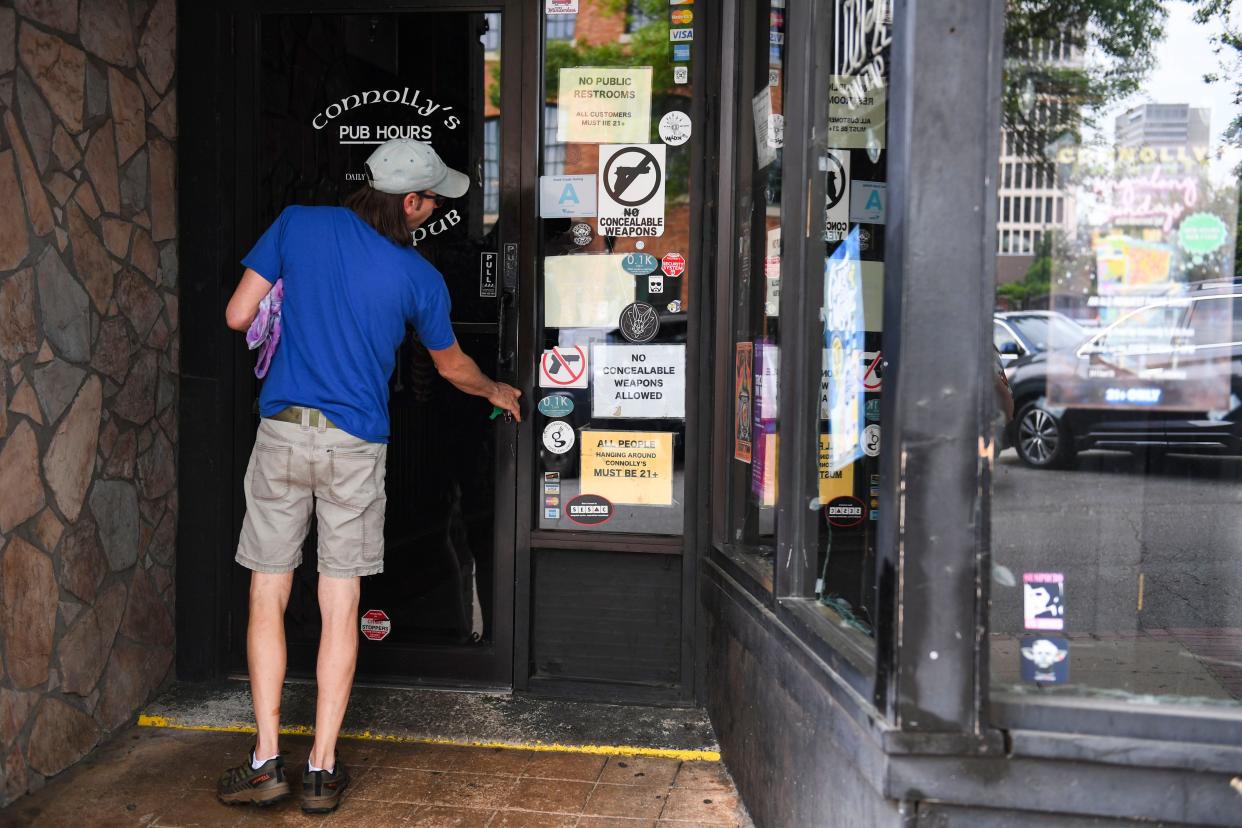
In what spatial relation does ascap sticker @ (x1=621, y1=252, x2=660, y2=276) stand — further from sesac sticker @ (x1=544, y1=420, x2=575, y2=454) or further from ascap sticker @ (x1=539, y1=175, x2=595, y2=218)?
sesac sticker @ (x1=544, y1=420, x2=575, y2=454)

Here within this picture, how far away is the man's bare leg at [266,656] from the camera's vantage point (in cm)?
337

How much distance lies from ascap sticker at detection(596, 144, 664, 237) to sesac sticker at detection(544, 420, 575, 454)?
29.1 inches

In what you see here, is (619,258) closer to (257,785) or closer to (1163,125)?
(1163,125)

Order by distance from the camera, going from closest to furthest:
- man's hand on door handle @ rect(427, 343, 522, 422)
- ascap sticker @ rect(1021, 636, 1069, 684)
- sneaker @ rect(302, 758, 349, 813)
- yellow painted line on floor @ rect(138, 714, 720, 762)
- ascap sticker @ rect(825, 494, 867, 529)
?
ascap sticker @ rect(1021, 636, 1069, 684) → ascap sticker @ rect(825, 494, 867, 529) → sneaker @ rect(302, 758, 349, 813) → man's hand on door handle @ rect(427, 343, 522, 422) → yellow painted line on floor @ rect(138, 714, 720, 762)

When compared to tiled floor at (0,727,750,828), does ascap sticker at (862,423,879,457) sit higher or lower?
higher

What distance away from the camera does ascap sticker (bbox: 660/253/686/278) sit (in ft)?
13.4

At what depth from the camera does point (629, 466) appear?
13.8ft

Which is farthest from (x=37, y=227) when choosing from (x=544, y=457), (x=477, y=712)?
(x=477, y=712)

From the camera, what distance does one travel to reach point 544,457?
4230 millimetres

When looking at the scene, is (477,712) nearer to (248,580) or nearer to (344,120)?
(248,580)

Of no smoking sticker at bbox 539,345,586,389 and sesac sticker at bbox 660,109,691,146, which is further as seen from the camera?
no smoking sticker at bbox 539,345,586,389

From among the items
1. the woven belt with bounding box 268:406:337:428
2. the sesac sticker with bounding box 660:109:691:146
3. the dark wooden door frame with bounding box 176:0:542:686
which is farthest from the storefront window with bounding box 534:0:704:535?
the woven belt with bounding box 268:406:337:428

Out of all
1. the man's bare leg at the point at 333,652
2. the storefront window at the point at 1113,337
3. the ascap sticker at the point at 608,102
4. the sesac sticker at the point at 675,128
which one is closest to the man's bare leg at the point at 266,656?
the man's bare leg at the point at 333,652

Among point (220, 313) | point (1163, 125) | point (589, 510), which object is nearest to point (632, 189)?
point (589, 510)
